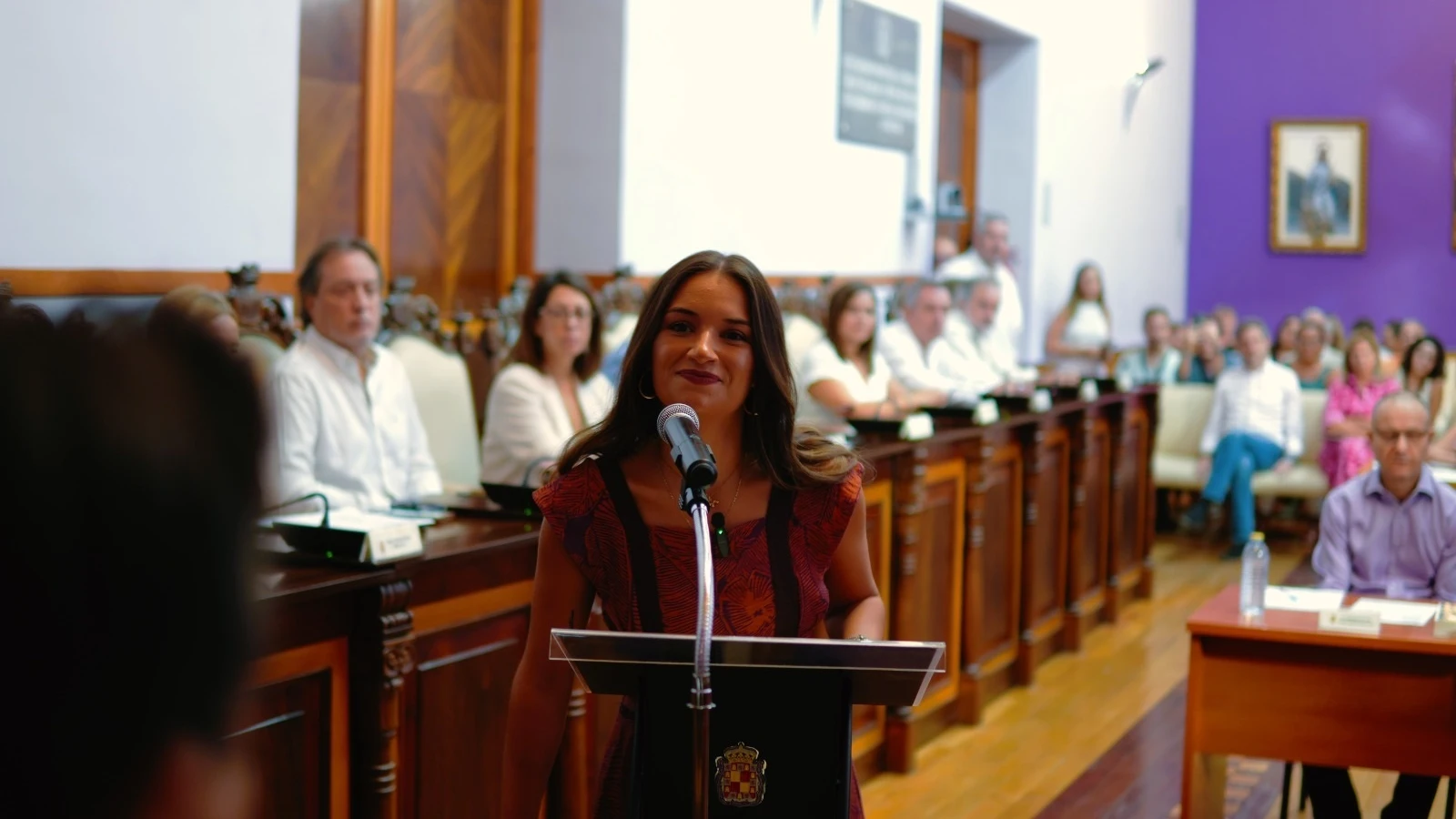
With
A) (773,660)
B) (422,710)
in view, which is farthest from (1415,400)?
(773,660)

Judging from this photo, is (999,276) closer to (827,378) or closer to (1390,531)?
(827,378)

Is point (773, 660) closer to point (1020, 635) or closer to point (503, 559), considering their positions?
point (503, 559)

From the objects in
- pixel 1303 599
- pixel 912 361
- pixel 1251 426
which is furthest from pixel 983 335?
pixel 1303 599

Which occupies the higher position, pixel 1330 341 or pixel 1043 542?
pixel 1330 341

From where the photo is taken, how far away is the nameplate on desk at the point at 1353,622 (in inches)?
140

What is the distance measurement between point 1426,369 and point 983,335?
243cm

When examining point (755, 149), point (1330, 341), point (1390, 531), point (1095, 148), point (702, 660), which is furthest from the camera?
point (1095, 148)

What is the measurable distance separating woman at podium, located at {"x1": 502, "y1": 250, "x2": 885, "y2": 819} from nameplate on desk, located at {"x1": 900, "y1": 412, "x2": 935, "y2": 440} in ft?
9.33

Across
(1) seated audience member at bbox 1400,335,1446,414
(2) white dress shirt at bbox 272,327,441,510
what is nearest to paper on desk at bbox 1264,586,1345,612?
(2) white dress shirt at bbox 272,327,441,510

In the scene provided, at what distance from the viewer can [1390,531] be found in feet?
13.3

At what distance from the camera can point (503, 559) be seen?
121 inches

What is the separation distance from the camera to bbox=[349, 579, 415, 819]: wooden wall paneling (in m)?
2.70

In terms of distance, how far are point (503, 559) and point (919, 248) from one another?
643 cm

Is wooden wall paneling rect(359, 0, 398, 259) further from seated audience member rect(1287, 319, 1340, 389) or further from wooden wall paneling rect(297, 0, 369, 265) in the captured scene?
seated audience member rect(1287, 319, 1340, 389)
